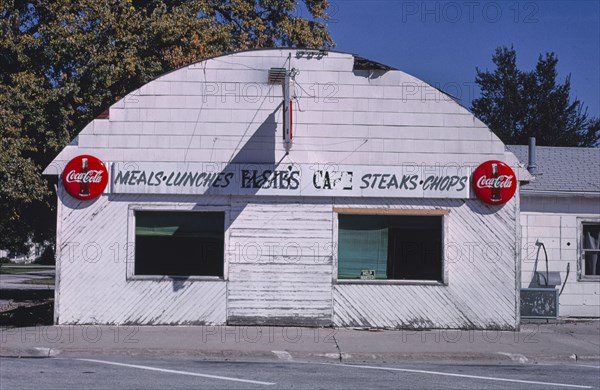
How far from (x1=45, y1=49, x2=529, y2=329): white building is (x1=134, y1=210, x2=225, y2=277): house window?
1.2 inches

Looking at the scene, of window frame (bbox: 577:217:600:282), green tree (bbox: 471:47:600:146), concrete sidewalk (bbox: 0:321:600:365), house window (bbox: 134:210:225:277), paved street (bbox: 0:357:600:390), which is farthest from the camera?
green tree (bbox: 471:47:600:146)

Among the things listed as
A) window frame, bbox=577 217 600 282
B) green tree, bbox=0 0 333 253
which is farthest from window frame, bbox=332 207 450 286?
green tree, bbox=0 0 333 253

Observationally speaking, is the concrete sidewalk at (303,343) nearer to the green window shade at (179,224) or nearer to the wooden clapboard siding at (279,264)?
the wooden clapboard siding at (279,264)

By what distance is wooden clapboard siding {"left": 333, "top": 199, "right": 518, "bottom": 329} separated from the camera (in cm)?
1650

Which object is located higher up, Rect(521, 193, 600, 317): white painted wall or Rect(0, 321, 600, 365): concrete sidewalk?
Rect(521, 193, 600, 317): white painted wall

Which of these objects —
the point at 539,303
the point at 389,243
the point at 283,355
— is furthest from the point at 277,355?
the point at 539,303

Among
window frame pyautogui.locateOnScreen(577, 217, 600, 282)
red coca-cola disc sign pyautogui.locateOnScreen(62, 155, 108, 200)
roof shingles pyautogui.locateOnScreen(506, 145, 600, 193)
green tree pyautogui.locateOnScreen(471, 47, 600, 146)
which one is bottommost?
window frame pyautogui.locateOnScreen(577, 217, 600, 282)

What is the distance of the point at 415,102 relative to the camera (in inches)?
654

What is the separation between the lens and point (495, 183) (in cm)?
1652

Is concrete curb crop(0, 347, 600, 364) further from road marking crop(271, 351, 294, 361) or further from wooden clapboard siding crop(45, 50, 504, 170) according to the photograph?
wooden clapboard siding crop(45, 50, 504, 170)

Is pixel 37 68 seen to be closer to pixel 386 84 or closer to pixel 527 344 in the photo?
pixel 386 84

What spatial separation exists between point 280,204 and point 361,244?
1.89 meters

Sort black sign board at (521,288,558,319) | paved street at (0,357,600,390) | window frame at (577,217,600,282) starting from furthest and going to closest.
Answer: window frame at (577,217,600,282) → black sign board at (521,288,558,319) → paved street at (0,357,600,390)

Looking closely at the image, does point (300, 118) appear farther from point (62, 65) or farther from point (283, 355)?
point (62, 65)
